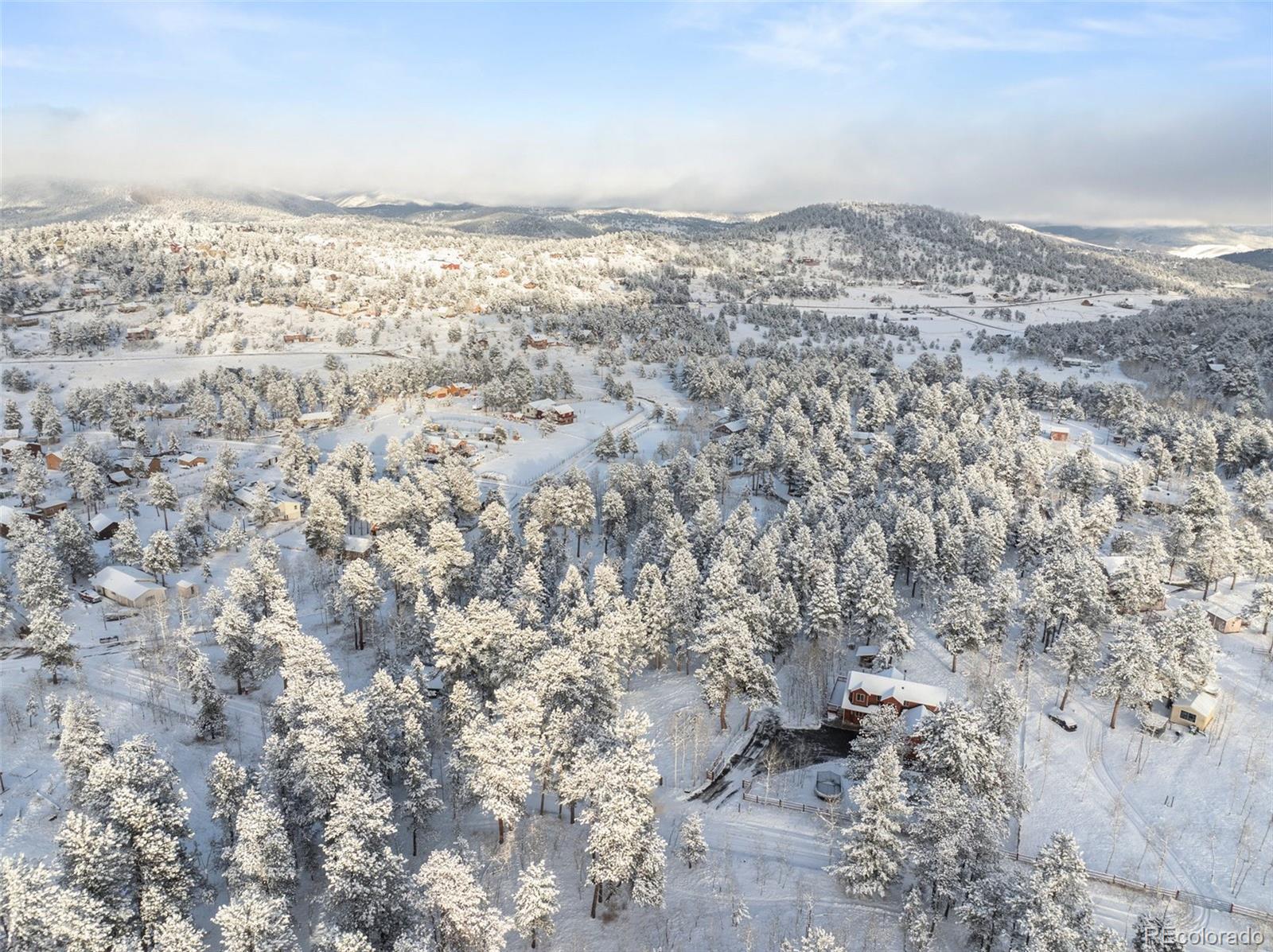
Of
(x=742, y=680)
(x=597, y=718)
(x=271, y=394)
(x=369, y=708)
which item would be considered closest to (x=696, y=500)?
(x=742, y=680)

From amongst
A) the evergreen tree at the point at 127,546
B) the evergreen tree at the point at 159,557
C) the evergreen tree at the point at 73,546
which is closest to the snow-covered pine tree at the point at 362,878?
the evergreen tree at the point at 159,557

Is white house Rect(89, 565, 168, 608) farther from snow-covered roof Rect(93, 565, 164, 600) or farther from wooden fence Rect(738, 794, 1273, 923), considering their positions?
wooden fence Rect(738, 794, 1273, 923)

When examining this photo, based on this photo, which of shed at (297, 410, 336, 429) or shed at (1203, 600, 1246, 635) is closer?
shed at (1203, 600, 1246, 635)

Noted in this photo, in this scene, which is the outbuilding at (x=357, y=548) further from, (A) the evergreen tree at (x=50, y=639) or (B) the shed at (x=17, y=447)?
(B) the shed at (x=17, y=447)

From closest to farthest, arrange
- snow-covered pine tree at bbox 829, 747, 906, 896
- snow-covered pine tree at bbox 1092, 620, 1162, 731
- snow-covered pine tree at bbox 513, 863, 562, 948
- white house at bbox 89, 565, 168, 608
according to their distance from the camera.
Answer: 1. snow-covered pine tree at bbox 513, 863, 562, 948
2. snow-covered pine tree at bbox 829, 747, 906, 896
3. snow-covered pine tree at bbox 1092, 620, 1162, 731
4. white house at bbox 89, 565, 168, 608

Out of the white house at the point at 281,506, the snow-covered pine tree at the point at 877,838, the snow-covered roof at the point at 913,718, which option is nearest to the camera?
the snow-covered pine tree at the point at 877,838

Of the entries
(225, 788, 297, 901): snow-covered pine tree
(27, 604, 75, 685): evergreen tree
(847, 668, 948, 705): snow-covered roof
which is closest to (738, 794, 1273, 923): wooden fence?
(847, 668, 948, 705): snow-covered roof

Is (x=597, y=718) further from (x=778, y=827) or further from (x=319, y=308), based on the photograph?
(x=319, y=308)
